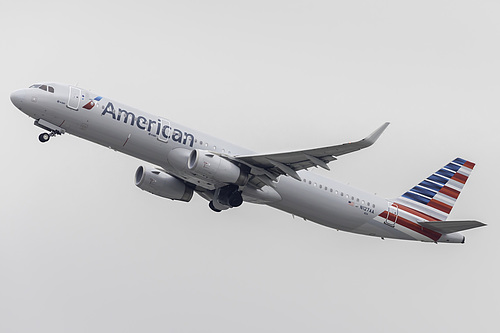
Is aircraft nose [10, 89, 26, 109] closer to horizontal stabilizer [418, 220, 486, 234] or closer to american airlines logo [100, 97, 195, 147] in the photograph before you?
american airlines logo [100, 97, 195, 147]

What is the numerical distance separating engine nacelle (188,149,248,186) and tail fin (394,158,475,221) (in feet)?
39.5

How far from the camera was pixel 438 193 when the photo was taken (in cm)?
5003

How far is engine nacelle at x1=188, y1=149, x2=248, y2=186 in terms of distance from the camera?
4084 centimetres

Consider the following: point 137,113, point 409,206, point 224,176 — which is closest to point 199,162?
point 224,176

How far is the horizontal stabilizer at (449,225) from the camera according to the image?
44.0 meters

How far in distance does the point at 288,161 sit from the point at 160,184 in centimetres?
941

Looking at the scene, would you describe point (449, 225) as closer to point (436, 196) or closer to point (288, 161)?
point (436, 196)

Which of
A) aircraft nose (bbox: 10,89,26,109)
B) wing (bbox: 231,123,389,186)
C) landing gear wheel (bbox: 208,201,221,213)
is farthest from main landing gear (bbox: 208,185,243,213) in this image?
aircraft nose (bbox: 10,89,26,109)

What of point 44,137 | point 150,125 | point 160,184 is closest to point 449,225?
point 160,184

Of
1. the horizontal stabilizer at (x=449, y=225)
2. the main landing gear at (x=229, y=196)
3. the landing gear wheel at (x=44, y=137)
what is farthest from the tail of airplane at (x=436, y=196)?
the landing gear wheel at (x=44, y=137)

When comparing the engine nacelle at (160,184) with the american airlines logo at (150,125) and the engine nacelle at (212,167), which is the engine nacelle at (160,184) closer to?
the american airlines logo at (150,125)

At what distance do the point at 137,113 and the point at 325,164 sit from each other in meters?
10.1

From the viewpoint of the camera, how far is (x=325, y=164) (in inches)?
1583

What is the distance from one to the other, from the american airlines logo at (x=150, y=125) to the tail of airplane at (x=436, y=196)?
46.7 feet
